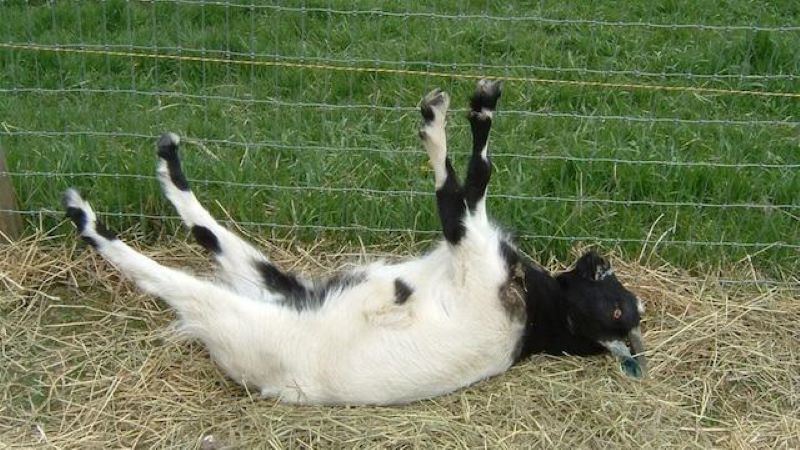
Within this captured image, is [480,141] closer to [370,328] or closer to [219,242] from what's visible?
[370,328]

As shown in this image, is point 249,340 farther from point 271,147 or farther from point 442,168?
point 271,147

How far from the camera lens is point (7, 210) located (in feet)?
14.2

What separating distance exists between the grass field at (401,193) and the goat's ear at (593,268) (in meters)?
0.32

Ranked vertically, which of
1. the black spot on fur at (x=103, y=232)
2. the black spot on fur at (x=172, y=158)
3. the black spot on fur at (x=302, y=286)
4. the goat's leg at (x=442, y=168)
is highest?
the goat's leg at (x=442, y=168)

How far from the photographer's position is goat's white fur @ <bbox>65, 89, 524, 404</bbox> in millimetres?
3652

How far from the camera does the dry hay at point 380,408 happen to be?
3578 millimetres

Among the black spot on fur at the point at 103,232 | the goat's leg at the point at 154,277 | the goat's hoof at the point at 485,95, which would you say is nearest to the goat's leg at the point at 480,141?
the goat's hoof at the point at 485,95

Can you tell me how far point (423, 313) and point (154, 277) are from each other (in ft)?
3.24

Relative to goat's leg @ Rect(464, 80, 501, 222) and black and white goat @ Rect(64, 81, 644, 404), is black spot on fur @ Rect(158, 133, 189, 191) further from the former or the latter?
goat's leg @ Rect(464, 80, 501, 222)

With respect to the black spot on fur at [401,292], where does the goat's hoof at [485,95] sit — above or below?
above

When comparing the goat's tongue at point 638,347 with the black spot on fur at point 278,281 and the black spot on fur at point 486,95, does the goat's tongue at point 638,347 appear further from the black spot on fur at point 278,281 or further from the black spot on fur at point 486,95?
the black spot on fur at point 278,281

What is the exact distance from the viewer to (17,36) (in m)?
5.61

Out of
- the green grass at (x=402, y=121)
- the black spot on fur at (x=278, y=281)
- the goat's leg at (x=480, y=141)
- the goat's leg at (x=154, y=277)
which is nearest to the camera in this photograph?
the goat's leg at (x=480, y=141)

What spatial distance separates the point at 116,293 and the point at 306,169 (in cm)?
99
